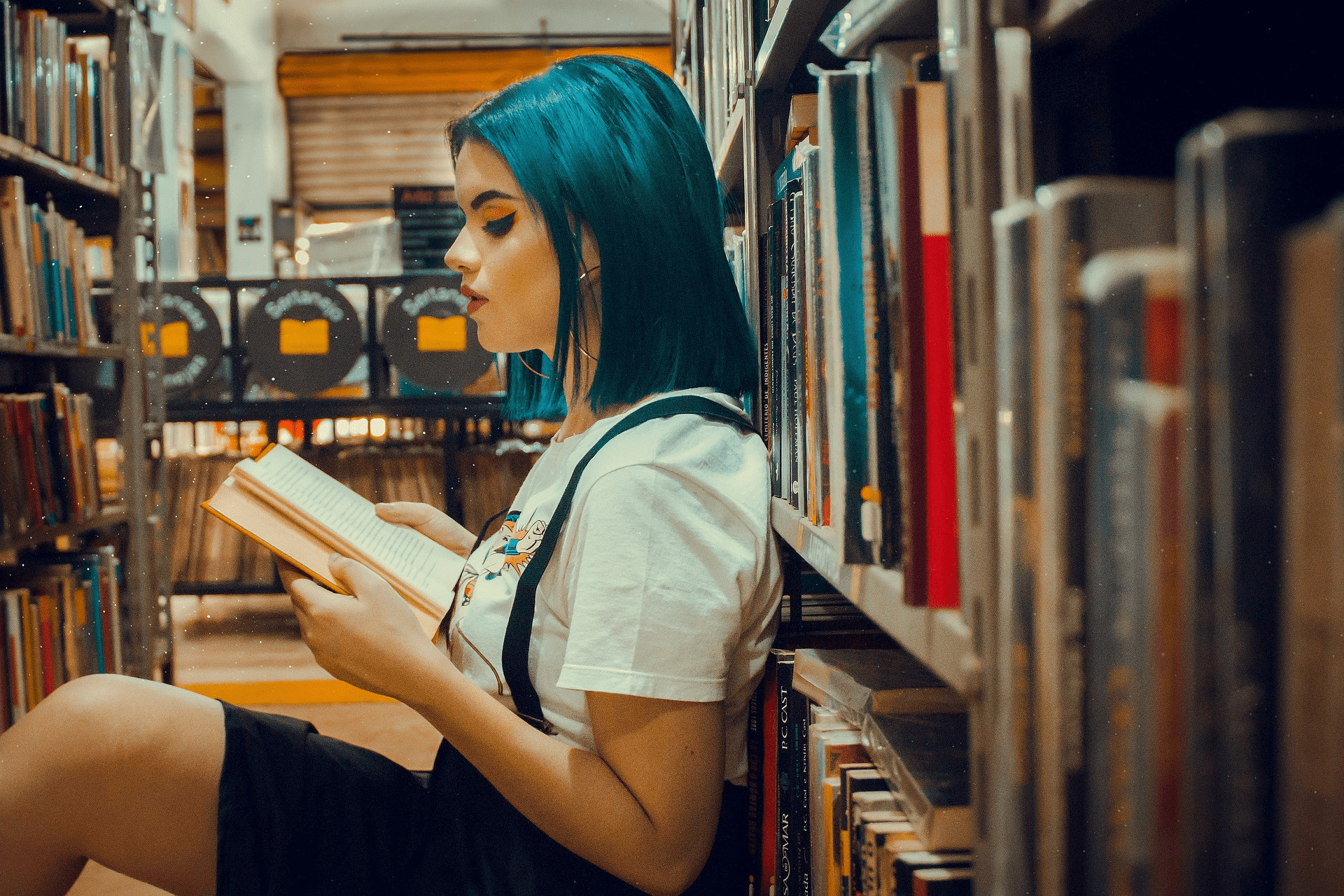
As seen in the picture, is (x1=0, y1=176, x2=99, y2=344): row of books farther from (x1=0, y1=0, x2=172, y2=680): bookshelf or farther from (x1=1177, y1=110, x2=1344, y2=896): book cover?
(x1=1177, y1=110, x2=1344, y2=896): book cover

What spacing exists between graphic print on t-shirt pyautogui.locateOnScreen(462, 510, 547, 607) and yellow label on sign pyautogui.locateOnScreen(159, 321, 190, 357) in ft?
7.44

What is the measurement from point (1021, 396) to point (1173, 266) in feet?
0.23

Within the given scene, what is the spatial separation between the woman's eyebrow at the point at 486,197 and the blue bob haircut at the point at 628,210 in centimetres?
3

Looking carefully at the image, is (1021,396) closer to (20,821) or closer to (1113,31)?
(1113,31)

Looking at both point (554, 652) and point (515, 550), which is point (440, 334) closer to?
point (515, 550)

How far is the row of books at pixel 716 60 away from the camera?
1.09 meters

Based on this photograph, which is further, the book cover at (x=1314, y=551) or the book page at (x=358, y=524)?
the book page at (x=358, y=524)

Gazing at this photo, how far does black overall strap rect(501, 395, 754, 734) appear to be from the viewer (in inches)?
29.9

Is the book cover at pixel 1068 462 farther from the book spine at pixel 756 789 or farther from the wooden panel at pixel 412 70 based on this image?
the wooden panel at pixel 412 70

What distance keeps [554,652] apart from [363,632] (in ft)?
0.57

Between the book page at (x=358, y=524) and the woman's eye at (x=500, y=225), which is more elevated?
the woman's eye at (x=500, y=225)

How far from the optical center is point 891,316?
0.43 meters

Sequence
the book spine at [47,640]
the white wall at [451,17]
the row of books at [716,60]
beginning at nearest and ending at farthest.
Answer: the row of books at [716,60]
the book spine at [47,640]
the white wall at [451,17]

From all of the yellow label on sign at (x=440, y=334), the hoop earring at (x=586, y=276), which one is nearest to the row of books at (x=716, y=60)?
the hoop earring at (x=586, y=276)
